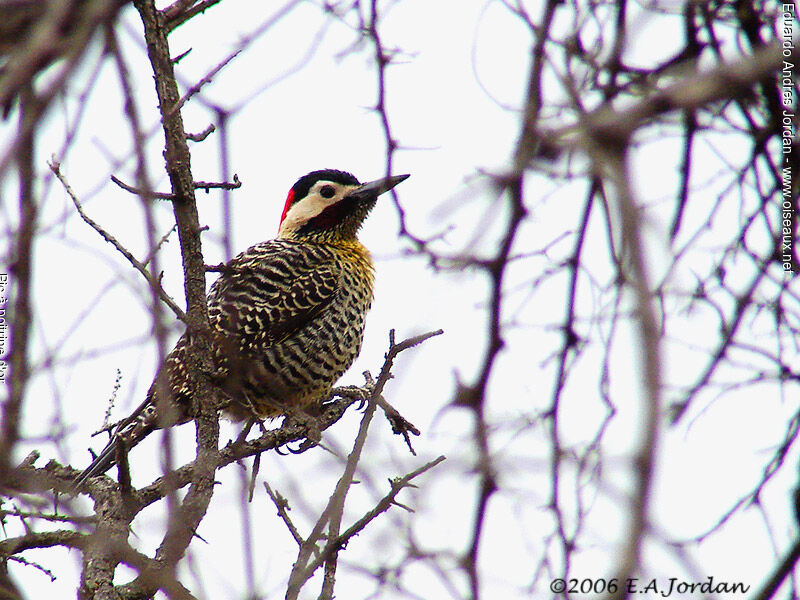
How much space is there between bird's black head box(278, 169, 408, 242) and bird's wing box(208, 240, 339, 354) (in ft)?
1.42

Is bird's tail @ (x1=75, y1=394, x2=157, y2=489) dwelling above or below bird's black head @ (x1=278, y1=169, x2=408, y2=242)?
below

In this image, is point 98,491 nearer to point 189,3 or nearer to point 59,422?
point 59,422

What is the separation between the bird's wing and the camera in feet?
19.2

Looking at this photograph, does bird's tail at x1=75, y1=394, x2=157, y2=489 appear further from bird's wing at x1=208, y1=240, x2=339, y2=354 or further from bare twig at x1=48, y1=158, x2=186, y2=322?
bare twig at x1=48, y1=158, x2=186, y2=322

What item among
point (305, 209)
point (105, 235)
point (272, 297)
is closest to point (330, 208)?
point (305, 209)

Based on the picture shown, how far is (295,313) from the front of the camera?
6.00 m

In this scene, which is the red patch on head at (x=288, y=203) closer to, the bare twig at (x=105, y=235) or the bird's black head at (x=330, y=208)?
the bird's black head at (x=330, y=208)

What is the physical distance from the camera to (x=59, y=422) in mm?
3502

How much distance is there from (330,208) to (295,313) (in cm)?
125

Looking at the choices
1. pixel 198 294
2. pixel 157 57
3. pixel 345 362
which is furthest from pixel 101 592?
pixel 345 362

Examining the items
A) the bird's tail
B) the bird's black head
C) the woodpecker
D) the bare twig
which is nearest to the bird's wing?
the woodpecker

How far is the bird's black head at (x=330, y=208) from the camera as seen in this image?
22.8 ft

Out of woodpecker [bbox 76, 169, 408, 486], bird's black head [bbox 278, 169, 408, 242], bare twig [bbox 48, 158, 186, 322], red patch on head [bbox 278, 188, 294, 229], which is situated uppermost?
red patch on head [bbox 278, 188, 294, 229]

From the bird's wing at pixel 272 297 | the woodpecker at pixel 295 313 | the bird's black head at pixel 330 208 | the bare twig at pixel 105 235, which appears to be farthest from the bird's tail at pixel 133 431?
the bird's black head at pixel 330 208
